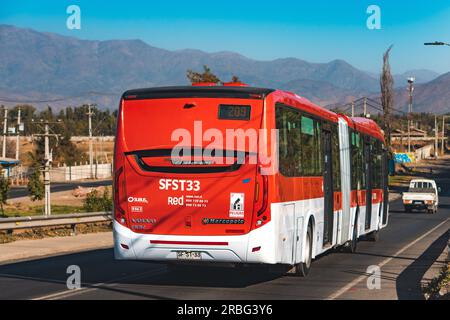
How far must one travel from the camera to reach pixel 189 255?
602 inches

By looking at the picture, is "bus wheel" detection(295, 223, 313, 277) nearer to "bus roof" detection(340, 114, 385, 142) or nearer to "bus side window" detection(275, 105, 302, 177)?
"bus side window" detection(275, 105, 302, 177)

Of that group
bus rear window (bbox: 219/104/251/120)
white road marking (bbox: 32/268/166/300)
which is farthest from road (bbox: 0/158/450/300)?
bus rear window (bbox: 219/104/251/120)

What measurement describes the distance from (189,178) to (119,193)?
1.29m

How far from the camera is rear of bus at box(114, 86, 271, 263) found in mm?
15070

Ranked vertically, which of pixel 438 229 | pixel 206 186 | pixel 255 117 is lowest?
pixel 438 229

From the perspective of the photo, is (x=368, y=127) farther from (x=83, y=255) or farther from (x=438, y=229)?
(x=438, y=229)

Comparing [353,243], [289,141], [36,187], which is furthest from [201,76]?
[289,141]

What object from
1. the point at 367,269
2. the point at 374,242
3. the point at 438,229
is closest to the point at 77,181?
the point at 438,229

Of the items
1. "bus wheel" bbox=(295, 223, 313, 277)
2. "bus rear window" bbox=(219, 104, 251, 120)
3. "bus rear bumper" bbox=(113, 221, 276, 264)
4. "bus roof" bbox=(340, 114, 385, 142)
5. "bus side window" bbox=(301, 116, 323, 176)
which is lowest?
"bus wheel" bbox=(295, 223, 313, 277)

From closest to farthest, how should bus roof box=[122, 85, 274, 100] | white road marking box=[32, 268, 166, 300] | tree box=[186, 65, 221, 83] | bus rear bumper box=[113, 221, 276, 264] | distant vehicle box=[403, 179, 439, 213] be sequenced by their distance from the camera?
white road marking box=[32, 268, 166, 300]
bus rear bumper box=[113, 221, 276, 264]
bus roof box=[122, 85, 274, 100]
distant vehicle box=[403, 179, 439, 213]
tree box=[186, 65, 221, 83]

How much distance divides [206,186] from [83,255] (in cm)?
980

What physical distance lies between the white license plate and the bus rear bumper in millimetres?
38

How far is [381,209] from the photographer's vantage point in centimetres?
3039

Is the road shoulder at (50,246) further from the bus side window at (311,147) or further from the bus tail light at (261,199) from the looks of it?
the bus tail light at (261,199)
